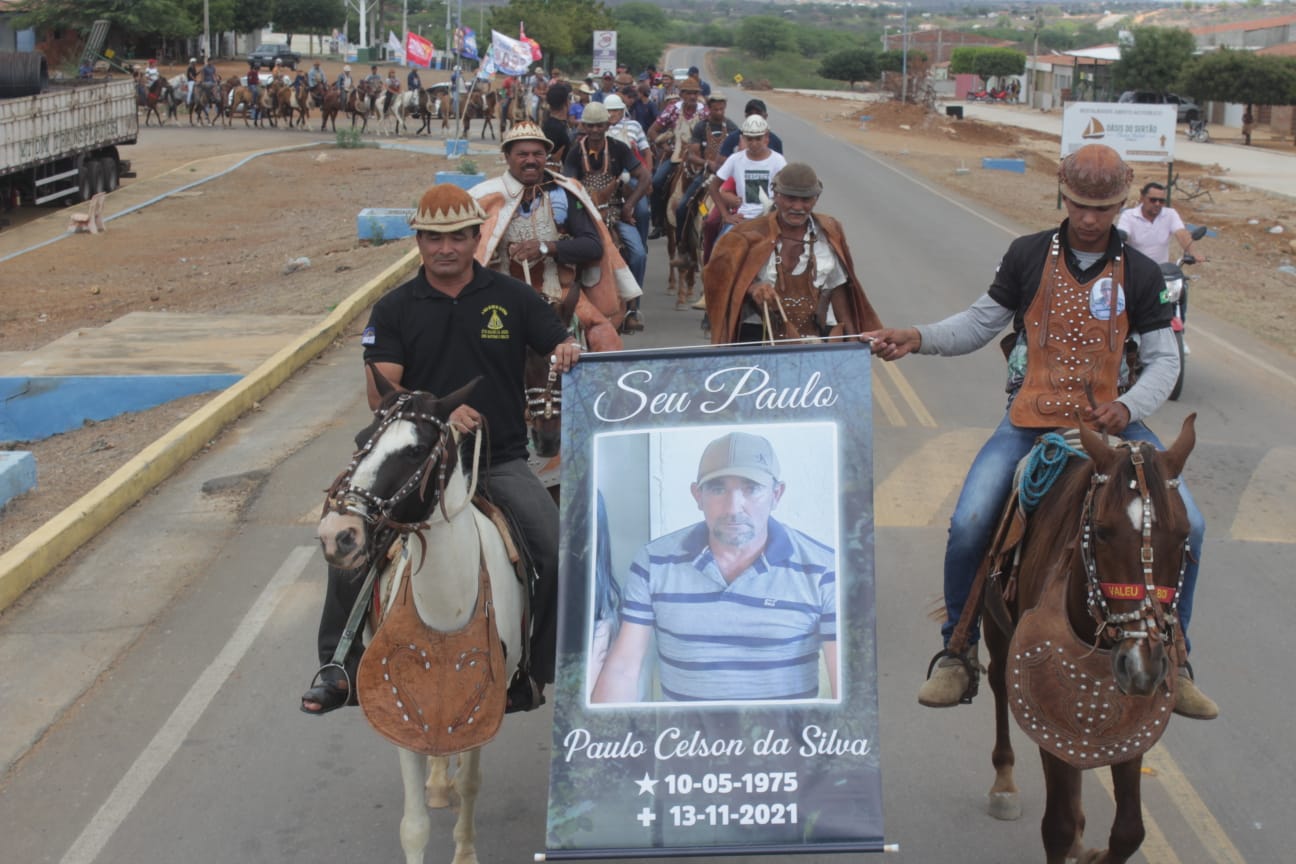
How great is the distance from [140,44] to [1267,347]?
7519cm

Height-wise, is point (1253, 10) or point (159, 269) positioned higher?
point (1253, 10)

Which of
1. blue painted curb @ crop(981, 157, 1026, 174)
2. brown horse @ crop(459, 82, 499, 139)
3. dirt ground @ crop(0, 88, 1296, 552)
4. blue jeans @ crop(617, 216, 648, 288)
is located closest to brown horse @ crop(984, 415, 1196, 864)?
dirt ground @ crop(0, 88, 1296, 552)

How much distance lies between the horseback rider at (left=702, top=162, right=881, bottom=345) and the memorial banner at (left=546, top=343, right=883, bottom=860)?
124 inches

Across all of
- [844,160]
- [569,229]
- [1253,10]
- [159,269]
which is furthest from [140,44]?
[1253,10]

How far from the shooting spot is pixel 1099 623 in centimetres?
451

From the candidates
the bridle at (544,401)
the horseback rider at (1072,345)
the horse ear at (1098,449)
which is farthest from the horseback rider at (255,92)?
the horse ear at (1098,449)

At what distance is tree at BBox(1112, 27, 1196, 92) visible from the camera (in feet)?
226

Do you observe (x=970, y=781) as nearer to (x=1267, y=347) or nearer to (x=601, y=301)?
(x=601, y=301)

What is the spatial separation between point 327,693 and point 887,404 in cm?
832

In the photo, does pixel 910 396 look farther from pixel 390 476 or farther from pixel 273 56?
pixel 273 56

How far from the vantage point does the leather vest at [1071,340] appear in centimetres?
538

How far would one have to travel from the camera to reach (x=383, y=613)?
496 cm

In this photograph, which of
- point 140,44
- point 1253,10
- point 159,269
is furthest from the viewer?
point 1253,10

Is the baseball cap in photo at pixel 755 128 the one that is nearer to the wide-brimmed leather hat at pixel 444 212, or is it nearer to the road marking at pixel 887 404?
the road marking at pixel 887 404
